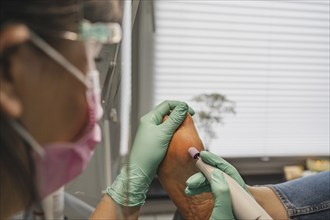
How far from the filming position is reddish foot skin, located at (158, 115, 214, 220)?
1.14 m

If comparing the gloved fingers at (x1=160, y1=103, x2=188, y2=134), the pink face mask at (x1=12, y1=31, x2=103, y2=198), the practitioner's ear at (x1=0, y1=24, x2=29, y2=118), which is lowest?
the gloved fingers at (x1=160, y1=103, x2=188, y2=134)

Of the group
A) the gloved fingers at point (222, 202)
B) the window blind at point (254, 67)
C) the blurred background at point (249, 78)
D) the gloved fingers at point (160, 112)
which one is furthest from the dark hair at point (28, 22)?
the window blind at point (254, 67)

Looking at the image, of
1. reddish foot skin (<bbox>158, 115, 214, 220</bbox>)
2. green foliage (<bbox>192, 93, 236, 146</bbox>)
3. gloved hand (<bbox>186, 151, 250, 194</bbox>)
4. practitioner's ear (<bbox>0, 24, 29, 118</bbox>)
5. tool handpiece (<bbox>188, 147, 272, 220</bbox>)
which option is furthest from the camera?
green foliage (<bbox>192, 93, 236, 146</bbox>)

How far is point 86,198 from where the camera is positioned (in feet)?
3.74

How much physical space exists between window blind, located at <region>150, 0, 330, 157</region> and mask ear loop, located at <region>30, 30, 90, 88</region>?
4.70 ft

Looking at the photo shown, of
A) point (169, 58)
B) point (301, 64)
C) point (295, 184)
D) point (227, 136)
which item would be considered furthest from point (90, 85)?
point (301, 64)

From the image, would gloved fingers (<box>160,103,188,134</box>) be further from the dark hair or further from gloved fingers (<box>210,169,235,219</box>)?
the dark hair

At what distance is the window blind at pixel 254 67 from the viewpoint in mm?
2049

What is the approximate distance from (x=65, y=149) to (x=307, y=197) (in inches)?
38.7

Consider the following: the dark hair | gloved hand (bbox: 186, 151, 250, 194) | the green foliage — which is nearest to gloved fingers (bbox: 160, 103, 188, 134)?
gloved hand (bbox: 186, 151, 250, 194)

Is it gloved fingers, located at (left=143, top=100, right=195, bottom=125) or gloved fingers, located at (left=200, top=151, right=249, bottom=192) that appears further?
gloved fingers, located at (left=143, top=100, right=195, bottom=125)

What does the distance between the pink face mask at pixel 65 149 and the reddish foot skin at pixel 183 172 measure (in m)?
0.46

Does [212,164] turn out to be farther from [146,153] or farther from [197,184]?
[146,153]

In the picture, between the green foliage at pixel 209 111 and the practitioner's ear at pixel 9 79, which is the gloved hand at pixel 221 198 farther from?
the green foliage at pixel 209 111
